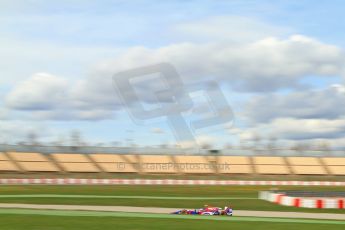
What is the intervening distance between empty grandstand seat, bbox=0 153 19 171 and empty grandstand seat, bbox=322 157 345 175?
56.4 m

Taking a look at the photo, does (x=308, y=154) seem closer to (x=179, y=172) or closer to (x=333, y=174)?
(x=333, y=174)

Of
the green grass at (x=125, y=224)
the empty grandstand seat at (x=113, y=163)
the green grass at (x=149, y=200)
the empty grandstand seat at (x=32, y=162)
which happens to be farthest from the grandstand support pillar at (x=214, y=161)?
the green grass at (x=125, y=224)

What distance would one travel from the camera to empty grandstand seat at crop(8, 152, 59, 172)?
81.3 meters

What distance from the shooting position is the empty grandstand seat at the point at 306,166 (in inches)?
3907

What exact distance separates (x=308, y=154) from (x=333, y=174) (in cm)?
577

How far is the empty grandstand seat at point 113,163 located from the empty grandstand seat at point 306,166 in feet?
98.8

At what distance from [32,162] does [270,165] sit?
42.5m

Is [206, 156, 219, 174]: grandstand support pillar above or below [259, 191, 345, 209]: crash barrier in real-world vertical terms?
above

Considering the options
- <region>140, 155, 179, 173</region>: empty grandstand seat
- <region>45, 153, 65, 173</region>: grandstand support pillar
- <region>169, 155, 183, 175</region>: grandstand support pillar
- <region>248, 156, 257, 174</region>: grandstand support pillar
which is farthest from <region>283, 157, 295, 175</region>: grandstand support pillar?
<region>45, 153, 65, 173</region>: grandstand support pillar

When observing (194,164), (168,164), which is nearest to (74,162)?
(168,164)

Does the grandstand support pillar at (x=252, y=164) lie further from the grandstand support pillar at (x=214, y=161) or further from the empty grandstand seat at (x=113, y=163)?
the empty grandstand seat at (x=113, y=163)

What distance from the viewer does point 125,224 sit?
1605 cm

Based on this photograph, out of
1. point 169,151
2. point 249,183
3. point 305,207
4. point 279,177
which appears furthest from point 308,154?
point 305,207

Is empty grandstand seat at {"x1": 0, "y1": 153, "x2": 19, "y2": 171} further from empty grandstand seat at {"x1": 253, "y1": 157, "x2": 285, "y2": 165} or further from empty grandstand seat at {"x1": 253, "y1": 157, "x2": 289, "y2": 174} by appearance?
empty grandstand seat at {"x1": 253, "y1": 157, "x2": 285, "y2": 165}
